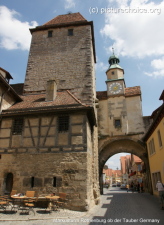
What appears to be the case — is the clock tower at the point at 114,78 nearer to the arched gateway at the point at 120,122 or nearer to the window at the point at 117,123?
the arched gateway at the point at 120,122

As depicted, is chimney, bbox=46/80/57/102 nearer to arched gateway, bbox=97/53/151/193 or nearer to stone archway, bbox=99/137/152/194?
arched gateway, bbox=97/53/151/193

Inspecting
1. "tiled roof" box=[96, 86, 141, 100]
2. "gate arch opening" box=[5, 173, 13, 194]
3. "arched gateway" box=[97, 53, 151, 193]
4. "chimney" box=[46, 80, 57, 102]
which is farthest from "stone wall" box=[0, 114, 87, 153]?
"tiled roof" box=[96, 86, 141, 100]

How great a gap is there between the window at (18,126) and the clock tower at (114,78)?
11.8 metres

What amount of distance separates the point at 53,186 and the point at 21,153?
7.69 feet

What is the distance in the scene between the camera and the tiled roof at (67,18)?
16794 mm

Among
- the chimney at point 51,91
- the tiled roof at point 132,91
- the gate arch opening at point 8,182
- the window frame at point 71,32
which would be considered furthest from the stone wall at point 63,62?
the gate arch opening at point 8,182

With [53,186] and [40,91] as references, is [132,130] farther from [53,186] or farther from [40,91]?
[53,186]

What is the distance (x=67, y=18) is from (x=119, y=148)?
13674 millimetres

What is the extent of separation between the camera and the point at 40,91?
13.8 meters

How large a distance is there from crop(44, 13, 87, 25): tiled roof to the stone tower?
96 millimetres

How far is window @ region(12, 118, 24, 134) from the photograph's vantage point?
10.0 m

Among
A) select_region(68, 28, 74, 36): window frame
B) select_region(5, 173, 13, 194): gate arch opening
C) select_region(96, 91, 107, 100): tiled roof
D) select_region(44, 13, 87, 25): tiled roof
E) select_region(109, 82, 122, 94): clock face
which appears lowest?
select_region(5, 173, 13, 194): gate arch opening

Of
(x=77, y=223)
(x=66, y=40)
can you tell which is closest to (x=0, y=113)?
(x=77, y=223)

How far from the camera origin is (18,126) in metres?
10.1
